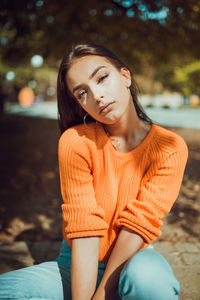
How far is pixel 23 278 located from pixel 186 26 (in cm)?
704

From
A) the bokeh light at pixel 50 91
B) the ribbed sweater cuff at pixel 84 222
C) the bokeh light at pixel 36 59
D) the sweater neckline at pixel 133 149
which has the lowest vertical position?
the bokeh light at pixel 50 91

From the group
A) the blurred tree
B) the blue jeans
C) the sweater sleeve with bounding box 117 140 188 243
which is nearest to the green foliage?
the blurred tree

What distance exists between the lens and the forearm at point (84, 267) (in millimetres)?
1511

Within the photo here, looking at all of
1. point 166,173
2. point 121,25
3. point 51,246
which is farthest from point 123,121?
point 121,25

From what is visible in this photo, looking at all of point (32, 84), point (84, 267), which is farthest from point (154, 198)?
point (32, 84)

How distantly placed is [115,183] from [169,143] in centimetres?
39

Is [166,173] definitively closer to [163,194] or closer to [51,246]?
[163,194]

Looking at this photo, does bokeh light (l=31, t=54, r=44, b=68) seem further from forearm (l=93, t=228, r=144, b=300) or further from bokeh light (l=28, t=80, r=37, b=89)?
bokeh light (l=28, t=80, r=37, b=89)

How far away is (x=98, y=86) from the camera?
64.0 inches

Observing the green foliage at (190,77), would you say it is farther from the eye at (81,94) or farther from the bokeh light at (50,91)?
the eye at (81,94)

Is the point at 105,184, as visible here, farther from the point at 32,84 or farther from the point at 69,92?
the point at 32,84

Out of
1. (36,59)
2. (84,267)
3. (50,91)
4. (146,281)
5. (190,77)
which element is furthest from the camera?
(50,91)

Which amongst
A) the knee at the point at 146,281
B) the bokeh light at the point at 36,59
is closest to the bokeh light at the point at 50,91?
the bokeh light at the point at 36,59

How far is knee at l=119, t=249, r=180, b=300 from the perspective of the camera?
4.47ft
